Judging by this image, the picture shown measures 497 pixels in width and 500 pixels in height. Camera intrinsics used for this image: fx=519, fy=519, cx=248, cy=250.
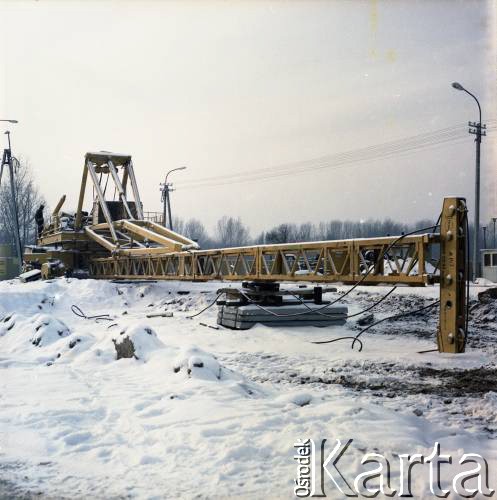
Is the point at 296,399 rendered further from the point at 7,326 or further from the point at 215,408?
the point at 7,326

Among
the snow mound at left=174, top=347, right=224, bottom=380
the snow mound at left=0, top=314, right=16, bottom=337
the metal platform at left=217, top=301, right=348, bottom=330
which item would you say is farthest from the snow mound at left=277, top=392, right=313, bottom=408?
the snow mound at left=0, top=314, right=16, bottom=337

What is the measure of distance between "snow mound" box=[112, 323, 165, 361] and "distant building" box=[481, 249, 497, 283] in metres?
22.7

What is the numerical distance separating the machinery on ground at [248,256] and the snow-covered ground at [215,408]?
137 centimetres

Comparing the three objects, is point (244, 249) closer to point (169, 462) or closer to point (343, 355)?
point (343, 355)

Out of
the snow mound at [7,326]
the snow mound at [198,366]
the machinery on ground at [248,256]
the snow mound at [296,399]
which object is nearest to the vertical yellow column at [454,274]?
the machinery on ground at [248,256]

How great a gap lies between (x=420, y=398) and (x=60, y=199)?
1030 inches

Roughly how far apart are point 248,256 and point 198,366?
22.3 feet

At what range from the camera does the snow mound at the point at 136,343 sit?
8.06 metres

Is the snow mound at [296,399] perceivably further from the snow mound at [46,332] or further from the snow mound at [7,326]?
the snow mound at [7,326]

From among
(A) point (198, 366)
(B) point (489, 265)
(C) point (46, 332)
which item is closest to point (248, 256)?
(C) point (46, 332)

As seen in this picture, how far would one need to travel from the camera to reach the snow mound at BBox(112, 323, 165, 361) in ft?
26.5

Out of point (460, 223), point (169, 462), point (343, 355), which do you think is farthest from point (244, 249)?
point (169, 462)

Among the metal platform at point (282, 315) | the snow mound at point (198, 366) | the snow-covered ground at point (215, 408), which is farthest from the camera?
the metal platform at point (282, 315)

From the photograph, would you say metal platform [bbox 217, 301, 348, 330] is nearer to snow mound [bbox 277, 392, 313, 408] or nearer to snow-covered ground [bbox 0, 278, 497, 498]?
snow-covered ground [bbox 0, 278, 497, 498]
